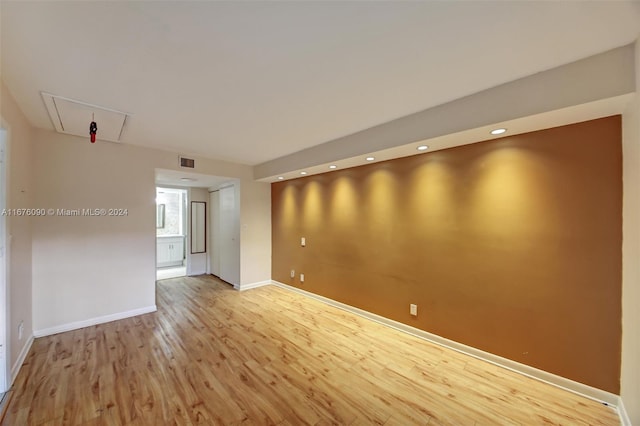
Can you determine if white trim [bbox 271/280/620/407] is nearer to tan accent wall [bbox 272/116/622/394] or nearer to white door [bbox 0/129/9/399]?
tan accent wall [bbox 272/116/622/394]

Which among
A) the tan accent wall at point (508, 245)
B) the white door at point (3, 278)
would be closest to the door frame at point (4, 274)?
the white door at point (3, 278)

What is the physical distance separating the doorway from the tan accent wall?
6023mm

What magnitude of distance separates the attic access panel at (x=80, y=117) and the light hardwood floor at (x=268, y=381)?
2555mm

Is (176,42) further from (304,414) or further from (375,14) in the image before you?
(304,414)

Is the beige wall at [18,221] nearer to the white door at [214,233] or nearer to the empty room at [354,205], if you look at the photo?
the empty room at [354,205]

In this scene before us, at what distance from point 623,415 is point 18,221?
5433 mm

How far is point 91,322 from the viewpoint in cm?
330

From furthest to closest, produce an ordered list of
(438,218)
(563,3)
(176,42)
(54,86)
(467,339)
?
(438,218) → (467,339) → (54,86) → (176,42) → (563,3)

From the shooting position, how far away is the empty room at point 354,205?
1.50 meters

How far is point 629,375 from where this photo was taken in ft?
5.63

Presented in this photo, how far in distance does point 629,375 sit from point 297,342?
276 cm

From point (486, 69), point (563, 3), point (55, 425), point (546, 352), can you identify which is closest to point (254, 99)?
point (486, 69)

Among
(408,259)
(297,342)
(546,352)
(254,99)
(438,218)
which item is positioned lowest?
(297,342)

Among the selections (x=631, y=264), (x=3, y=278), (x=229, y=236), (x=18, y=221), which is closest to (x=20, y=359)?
(x=3, y=278)
